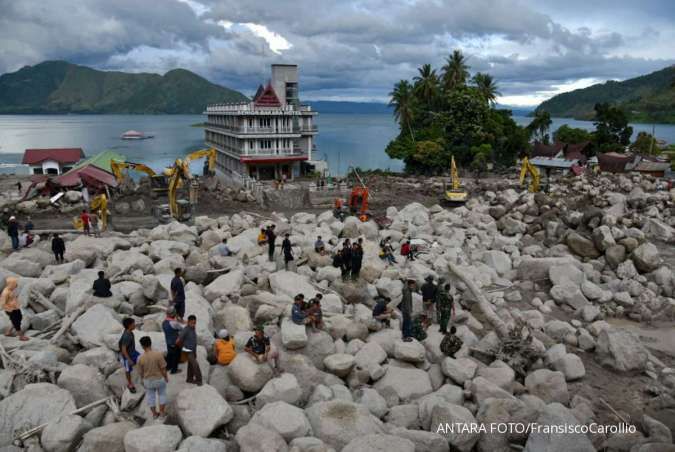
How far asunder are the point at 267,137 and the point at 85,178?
1608cm

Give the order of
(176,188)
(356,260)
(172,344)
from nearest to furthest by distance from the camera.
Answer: (172,344) < (356,260) < (176,188)

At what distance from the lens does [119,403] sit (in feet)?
33.5

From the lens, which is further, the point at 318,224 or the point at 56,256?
the point at 318,224

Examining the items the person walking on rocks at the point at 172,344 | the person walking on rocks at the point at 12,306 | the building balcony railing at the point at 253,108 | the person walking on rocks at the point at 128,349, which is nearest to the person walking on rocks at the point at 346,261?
the person walking on rocks at the point at 172,344

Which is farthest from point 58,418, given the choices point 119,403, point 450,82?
point 450,82

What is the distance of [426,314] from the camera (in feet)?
48.6

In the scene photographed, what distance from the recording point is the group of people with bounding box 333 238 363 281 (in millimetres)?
17328

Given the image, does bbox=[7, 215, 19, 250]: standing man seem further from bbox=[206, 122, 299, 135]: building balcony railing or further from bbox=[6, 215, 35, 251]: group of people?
bbox=[206, 122, 299, 135]: building balcony railing

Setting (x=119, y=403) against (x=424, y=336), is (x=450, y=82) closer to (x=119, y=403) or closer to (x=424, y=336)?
(x=424, y=336)

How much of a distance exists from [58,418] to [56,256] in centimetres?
1163

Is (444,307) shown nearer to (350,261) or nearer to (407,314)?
(407,314)

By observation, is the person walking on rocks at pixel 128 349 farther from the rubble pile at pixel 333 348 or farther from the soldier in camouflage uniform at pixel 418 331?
the soldier in camouflage uniform at pixel 418 331

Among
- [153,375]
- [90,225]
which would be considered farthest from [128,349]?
[90,225]

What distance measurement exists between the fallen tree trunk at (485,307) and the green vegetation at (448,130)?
112 ft
